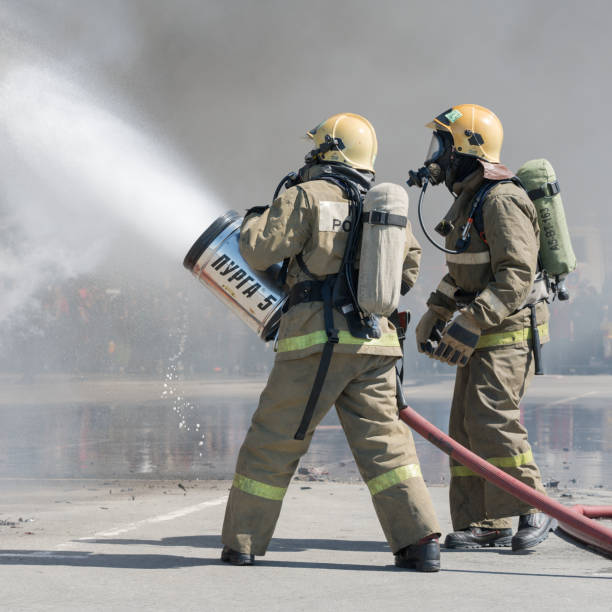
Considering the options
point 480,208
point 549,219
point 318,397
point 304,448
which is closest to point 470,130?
point 480,208

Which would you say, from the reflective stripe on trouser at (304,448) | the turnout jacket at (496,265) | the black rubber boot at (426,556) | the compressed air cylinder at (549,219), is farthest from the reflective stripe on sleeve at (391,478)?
the compressed air cylinder at (549,219)

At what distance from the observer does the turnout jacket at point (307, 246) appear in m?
2.91

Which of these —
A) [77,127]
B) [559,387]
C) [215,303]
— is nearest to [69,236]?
[215,303]

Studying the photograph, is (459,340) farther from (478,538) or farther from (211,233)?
(211,233)

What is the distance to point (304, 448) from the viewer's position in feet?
9.67

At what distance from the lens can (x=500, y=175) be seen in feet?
11.5

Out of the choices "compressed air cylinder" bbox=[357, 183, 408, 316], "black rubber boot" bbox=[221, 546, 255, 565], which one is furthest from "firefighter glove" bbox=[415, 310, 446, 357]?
"black rubber boot" bbox=[221, 546, 255, 565]

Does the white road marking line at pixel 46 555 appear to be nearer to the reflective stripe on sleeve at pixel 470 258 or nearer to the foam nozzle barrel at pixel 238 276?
the foam nozzle barrel at pixel 238 276

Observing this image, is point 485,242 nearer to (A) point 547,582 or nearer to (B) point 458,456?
(B) point 458,456

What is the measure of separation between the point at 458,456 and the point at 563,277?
946 millimetres

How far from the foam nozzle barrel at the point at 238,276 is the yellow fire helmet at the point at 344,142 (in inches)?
14.9

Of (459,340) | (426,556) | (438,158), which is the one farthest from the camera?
(438,158)

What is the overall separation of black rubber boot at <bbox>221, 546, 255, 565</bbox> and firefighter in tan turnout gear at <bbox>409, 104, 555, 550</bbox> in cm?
86

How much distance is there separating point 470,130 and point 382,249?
93 centimetres
